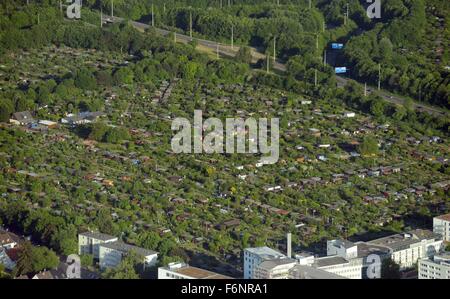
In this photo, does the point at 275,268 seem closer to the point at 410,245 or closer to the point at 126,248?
the point at 126,248

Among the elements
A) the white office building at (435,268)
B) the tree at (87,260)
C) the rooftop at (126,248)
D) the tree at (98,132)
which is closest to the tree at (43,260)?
the tree at (87,260)

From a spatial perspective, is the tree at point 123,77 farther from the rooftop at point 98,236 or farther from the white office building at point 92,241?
the white office building at point 92,241

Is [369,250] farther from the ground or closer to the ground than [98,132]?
farther from the ground

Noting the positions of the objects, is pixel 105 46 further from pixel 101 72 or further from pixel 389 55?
pixel 389 55

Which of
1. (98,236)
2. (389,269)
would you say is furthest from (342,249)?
(98,236)

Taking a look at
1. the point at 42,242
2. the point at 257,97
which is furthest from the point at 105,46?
the point at 42,242

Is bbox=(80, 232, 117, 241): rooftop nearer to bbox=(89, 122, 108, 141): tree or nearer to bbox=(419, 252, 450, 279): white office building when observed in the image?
bbox=(419, 252, 450, 279): white office building

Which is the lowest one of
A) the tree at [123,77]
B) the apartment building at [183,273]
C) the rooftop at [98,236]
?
the tree at [123,77]
